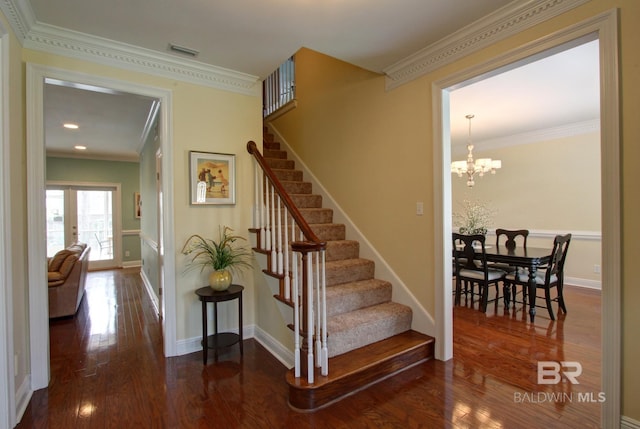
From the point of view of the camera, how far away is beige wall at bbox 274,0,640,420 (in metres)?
1.69

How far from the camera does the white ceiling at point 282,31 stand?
2098 mm

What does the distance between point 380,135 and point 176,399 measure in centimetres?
291

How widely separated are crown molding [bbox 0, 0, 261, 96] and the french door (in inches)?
229

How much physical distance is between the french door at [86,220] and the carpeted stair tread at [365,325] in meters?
7.01

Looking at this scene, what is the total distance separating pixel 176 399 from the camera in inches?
86.2

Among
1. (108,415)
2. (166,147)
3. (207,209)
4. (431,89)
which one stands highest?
(431,89)

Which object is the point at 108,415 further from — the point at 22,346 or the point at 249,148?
the point at 249,148

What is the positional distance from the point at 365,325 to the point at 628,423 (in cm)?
161

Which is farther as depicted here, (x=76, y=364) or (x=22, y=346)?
(x=76, y=364)

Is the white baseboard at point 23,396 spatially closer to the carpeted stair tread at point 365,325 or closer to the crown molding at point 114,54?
the carpeted stair tread at point 365,325

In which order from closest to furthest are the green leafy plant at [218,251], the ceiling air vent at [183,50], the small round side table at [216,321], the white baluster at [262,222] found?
the ceiling air vent at [183,50], the small round side table at [216,321], the green leafy plant at [218,251], the white baluster at [262,222]

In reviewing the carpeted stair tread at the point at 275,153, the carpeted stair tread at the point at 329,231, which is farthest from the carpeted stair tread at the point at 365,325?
the carpeted stair tread at the point at 275,153

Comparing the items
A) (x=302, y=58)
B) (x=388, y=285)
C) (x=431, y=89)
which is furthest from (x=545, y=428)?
(x=302, y=58)

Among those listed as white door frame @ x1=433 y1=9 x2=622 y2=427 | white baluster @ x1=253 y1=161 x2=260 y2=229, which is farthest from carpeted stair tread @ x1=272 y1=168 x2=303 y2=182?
white door frame @ x1=433 y1=9 x2=622 y2=427
